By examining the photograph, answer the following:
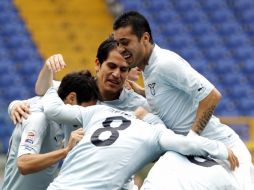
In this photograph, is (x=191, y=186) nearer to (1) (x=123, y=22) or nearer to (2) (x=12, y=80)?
(1) (x=123, y=22)

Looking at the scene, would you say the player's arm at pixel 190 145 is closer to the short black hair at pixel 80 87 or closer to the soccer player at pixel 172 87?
the soccer player at pixel 172 87

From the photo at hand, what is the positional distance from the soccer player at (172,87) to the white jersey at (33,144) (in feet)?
2.31

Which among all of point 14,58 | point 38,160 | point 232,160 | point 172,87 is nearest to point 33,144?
point 38,160

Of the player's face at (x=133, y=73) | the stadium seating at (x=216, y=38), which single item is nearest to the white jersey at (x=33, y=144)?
the player's face at (x=133, y=73)

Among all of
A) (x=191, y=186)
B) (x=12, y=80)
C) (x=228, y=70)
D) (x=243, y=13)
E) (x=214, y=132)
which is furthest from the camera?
(x=243, y=13)

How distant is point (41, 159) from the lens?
195 inches

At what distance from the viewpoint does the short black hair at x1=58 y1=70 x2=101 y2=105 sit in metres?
5.26

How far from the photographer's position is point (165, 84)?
202 inches

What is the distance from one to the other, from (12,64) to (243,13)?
5873 millimetres

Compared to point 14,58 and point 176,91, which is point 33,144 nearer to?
point 176,91

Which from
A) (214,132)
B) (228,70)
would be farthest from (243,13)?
(214,132)

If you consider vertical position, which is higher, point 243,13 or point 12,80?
point 243,13

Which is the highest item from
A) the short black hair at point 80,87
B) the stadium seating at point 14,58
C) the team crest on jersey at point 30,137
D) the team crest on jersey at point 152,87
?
the team crest on jersey at point 152,87

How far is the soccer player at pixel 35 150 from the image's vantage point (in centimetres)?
495
